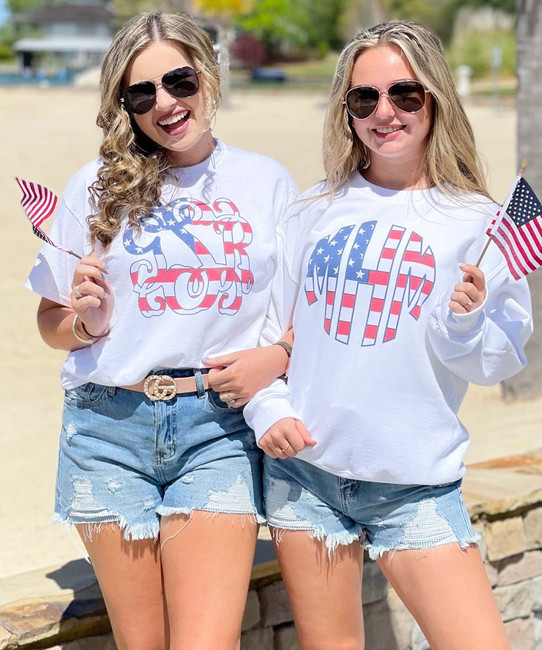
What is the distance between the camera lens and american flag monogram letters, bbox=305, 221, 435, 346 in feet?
8.21

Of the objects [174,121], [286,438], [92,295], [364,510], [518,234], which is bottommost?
[364,510]

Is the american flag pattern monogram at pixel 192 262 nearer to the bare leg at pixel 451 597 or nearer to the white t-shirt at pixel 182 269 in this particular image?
the white t-shirt at pixel 182 269

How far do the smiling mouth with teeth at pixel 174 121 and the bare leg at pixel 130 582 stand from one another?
105 cm

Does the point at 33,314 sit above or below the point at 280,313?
below

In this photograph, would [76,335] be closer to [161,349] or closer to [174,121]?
[161,349]

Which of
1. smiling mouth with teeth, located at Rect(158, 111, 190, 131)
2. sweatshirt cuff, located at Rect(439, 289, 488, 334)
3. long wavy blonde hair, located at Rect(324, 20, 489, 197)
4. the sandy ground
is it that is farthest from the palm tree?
sweatshirt cuff, located at Rect(439, 289, 488, 334)

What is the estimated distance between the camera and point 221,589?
2.58m

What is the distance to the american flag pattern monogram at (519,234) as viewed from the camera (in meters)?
2.45

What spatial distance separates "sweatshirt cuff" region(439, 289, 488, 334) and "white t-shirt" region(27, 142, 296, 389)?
52cm

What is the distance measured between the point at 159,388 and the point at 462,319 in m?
0.79

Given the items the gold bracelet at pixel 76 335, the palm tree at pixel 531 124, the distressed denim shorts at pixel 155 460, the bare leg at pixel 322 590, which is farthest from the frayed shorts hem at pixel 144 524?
the palm tree at pixel 531 124

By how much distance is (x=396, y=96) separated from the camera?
8.48ft

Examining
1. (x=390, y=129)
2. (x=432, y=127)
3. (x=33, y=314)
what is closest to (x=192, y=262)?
(x=390, y=129)

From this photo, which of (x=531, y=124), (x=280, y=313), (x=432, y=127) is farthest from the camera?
(x=531, y=124)
